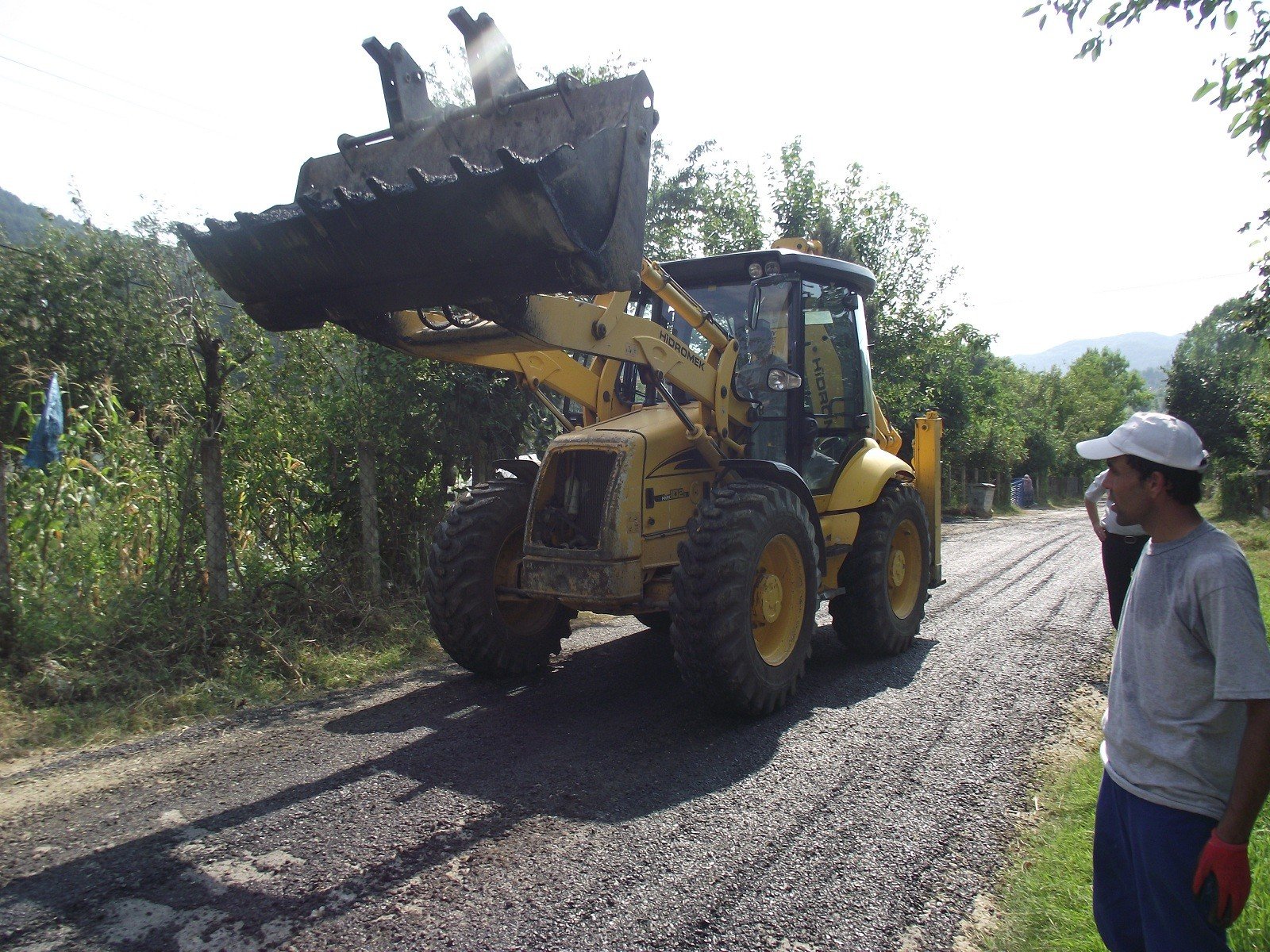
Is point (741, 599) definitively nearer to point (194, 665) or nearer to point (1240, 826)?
point (1240, 826)

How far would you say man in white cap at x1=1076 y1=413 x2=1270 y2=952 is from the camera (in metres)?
1.96

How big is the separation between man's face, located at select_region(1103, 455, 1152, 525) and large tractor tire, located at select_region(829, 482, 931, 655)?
407 cm

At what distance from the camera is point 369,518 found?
7.10 meters

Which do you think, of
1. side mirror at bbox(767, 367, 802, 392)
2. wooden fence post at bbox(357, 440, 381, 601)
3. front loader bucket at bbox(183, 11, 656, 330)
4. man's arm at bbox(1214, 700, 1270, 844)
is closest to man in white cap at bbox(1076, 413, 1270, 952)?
man's arm at bbox(1214, 700, 1270, 844)

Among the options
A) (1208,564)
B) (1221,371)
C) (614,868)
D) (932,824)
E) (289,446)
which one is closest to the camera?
(1208,564)

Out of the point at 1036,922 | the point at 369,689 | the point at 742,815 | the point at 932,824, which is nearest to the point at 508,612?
the point at 369,689

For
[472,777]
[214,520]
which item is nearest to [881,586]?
[472,777]

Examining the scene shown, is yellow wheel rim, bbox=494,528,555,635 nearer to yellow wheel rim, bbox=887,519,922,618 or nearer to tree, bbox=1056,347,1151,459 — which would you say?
yellow wheel rim, bbox=887,519,922,618

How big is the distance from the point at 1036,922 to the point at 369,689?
13.2ft

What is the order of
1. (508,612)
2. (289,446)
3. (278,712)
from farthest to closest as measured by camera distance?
(289,446) < (508,612) < (278,712)

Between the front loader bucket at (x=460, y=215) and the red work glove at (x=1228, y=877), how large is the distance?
2997 mm

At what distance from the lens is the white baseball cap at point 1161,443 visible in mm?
2180

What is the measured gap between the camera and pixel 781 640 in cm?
538

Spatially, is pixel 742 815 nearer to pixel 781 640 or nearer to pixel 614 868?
pixel 614 868
